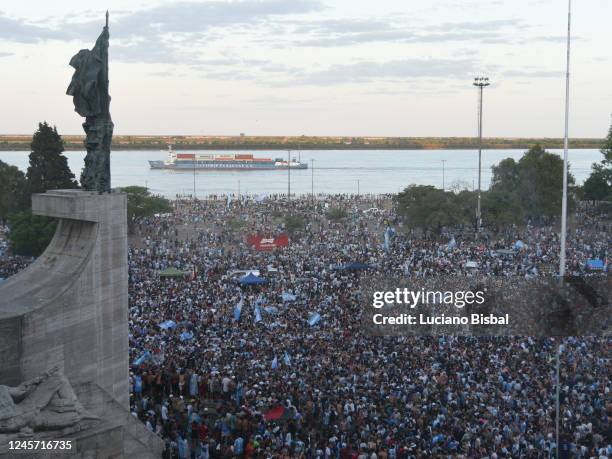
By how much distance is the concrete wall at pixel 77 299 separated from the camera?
1044 cm

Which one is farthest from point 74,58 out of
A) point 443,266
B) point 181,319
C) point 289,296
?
point 443,266

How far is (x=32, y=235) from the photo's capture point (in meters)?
32.7

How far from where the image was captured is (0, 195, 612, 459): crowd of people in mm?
12859

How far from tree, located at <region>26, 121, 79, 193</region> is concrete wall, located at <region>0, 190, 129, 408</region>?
78.0 feet

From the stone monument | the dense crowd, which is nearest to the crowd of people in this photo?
the dense crowd

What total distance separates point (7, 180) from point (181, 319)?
1175 inches

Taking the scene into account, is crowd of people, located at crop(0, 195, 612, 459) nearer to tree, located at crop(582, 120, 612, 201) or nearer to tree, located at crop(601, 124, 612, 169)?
tree, located at crop(582, 120, 612, 201)

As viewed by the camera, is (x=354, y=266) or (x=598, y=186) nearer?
(x=354, y=266)

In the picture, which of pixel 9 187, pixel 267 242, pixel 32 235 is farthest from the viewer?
pixel 9 187

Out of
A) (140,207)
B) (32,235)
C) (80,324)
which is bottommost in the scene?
(32,235)

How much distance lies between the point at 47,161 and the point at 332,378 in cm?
2454

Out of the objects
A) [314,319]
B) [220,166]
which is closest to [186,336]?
[314,319]

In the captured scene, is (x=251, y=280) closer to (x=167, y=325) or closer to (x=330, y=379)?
(x=167, y=325)

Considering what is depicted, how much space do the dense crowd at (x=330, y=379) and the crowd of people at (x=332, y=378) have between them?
38mm
